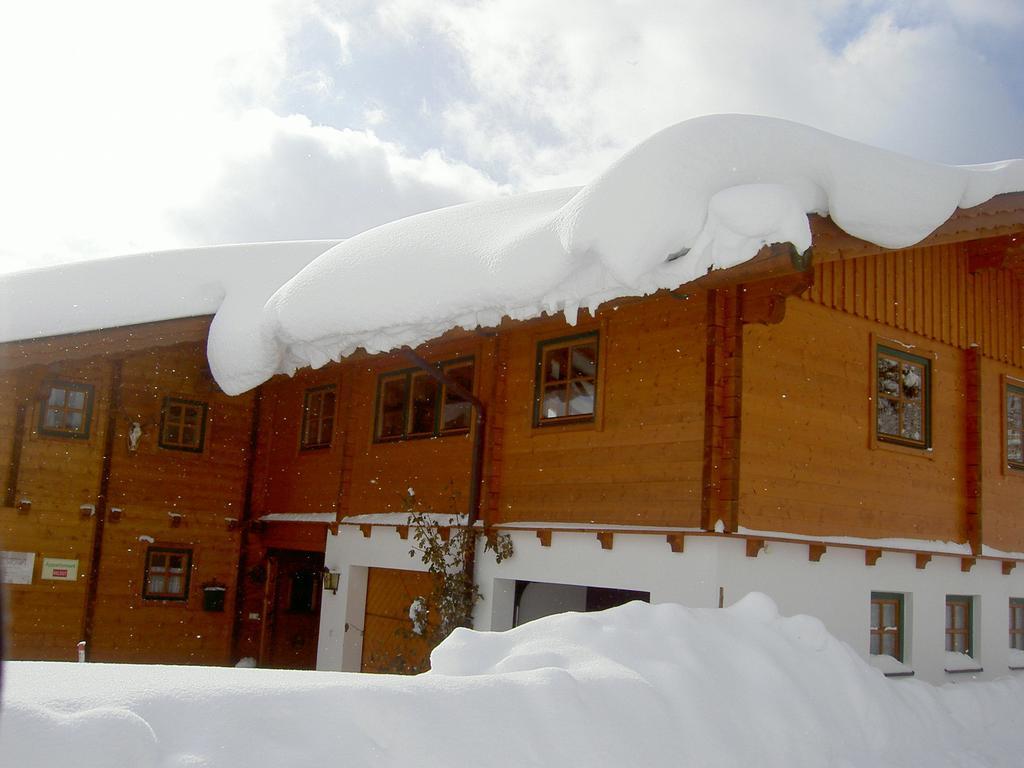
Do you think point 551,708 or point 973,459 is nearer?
point 551,708

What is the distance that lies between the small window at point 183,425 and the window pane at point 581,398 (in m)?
6.27

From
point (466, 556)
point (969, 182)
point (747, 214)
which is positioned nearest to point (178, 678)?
point (747, 214)

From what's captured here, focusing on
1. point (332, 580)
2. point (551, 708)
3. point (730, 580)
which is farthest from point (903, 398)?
point (551, 708)

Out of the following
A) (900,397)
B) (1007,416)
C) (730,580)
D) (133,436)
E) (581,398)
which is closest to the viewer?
(730,580)

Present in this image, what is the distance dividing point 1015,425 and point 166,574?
10.9m

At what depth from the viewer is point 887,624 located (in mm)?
9852

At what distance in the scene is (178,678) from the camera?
142 inches

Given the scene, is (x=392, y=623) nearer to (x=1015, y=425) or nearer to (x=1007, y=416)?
(x=1007, y=416)

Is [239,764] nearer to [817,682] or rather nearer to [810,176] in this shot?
[817,682]

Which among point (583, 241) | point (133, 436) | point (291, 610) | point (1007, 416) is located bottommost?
point (291, 610)

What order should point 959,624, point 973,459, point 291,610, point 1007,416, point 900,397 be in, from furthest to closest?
point 291,610
point 1007,416
point 973,459
point 959,624
point 900,397

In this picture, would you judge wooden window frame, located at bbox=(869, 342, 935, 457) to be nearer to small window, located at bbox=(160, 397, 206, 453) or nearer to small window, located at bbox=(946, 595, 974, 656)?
small window, located at bbox=(946, 595, 974, 656)

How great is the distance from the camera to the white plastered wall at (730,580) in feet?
27.3

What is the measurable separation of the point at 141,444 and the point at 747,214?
921cm
